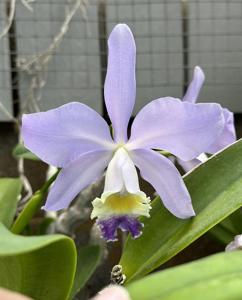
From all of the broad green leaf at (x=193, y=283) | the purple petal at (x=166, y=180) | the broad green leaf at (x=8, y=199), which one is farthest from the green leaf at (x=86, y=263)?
the broad green leaf at (x=193, y=283)

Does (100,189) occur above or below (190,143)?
below

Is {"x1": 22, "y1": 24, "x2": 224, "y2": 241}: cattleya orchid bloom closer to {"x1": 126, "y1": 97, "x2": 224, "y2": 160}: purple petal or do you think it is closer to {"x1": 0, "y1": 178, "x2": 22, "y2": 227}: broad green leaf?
{"x1": 126, "y1": 97, "x2": 224, "y2": 160}: purple petal

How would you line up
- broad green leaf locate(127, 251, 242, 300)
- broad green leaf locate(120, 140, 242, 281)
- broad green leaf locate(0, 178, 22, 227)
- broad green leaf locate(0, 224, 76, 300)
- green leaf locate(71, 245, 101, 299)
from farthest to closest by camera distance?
green leaf locate(71, 245, 101, 299)
broad green leaf locate(0, 178, 22, 227)
broad green leaf locate(120, 140, 242, 281)
broad green leaf locate(0, 224, 76, 300)
broad green leaf locate(127, 251, 242, 300)

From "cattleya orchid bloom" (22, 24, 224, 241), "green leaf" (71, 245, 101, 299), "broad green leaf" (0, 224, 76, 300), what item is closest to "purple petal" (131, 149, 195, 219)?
"cattleya orchid bloom" (22, 24, 224, 241)

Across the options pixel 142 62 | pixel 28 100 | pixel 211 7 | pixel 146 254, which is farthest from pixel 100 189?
pixel 211 7

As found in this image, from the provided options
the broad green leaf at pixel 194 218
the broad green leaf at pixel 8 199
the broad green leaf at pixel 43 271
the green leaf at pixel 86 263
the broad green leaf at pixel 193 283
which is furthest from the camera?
the green leaf at pixel 86 263

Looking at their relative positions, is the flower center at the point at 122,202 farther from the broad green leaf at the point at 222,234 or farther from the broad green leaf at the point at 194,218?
the broad green leaf at the point at 222,234

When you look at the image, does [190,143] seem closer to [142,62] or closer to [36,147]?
[36,147]

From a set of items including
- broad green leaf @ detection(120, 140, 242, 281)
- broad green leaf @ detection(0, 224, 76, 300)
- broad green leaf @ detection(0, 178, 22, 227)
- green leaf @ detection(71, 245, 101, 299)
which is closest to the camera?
broad green leaf @ detection(0, 224, 76, 300)
